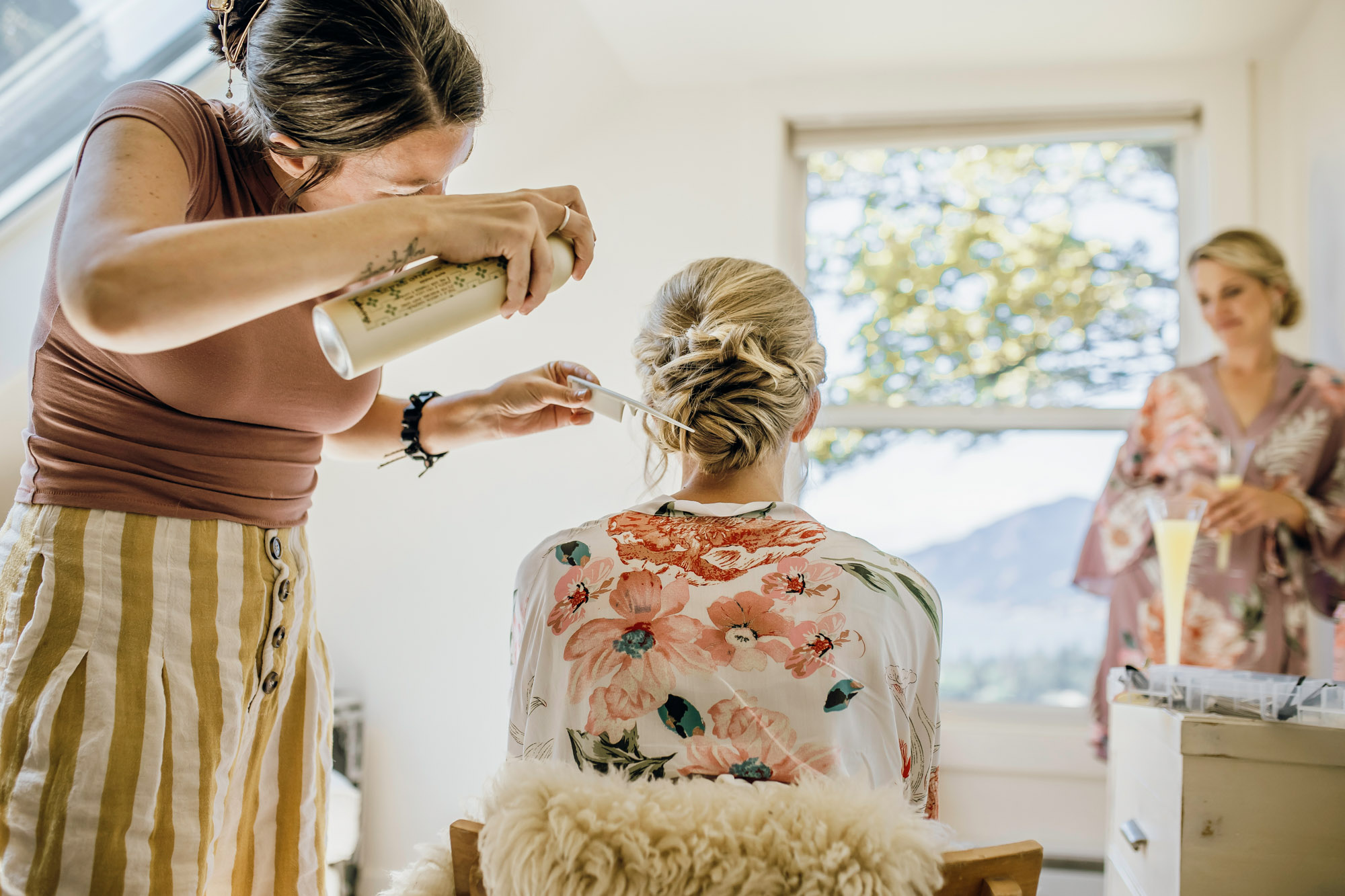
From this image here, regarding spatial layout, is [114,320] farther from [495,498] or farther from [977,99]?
[977,99]

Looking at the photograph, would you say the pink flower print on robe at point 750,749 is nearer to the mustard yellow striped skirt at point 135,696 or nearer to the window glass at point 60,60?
the mustard yellow striped skirt at point 135,696

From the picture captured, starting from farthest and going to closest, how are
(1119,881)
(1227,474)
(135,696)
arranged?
1. (1227,474)
2. (1119,881)
3. (135,696)

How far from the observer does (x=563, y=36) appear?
8.14 ft

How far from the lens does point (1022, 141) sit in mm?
2807

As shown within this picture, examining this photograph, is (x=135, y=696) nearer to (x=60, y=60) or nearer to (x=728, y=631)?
(x=728, y=631)

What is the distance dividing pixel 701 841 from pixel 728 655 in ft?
0.74

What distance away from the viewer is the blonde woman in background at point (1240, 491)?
213 centimetres

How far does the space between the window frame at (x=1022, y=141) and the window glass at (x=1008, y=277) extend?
0.03 meters

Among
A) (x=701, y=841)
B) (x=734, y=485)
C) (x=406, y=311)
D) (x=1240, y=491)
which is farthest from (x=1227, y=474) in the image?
(x=406, y=311)

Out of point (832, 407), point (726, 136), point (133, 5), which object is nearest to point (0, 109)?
point (133, 5)

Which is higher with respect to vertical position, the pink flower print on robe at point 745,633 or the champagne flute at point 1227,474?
the champagne flute at point 1227,474

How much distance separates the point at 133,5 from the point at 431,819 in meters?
2.11

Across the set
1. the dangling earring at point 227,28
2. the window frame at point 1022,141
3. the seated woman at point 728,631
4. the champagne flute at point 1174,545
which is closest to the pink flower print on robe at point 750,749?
the seated woman at point 728,631

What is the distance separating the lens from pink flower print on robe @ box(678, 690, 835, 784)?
869mm
